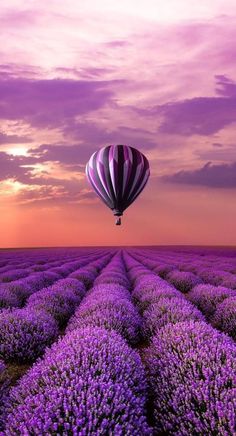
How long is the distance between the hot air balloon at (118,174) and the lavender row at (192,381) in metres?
10.0

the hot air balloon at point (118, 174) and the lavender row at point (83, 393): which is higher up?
the hot air balloon at point (118, 174)

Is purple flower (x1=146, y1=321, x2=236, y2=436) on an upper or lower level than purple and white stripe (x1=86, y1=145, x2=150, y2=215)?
lower

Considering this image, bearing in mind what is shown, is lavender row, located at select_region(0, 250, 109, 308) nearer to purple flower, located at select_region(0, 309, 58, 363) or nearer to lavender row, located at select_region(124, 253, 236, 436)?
purple flower, located at select_region(0, 309, 58, 363)

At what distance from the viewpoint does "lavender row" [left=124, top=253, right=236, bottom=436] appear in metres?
2.82

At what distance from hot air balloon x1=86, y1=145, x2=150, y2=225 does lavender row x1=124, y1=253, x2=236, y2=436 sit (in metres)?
10.0

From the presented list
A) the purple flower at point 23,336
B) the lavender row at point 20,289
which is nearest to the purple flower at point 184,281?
the lavender row at point 20,289

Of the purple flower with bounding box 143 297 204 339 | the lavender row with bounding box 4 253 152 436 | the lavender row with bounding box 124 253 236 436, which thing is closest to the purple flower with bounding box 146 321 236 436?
the lavender row with bounding box 124 253 236 436

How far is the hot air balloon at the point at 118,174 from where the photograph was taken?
1399 cm

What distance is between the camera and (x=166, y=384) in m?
3.39

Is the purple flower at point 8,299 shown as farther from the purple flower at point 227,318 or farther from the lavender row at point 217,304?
the purple flower at point 227,318

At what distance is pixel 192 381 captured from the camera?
3152 millimetres

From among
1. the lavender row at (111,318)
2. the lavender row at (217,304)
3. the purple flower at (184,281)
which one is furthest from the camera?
the purple flower at (184,281)

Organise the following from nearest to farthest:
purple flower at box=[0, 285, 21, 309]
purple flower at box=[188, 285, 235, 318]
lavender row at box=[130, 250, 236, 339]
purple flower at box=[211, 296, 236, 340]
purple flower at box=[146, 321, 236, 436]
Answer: purple flower at box=[146, 321, 236, 436]
purple flower at box=[211, 296, 236, 340]
lavender row at box=[130, 250, 236, 339]
purple flower at box=[188, 285, 235, 318]
purple flower at box=[0, 285, 21, 309]

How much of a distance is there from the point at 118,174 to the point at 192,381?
36.8ft
